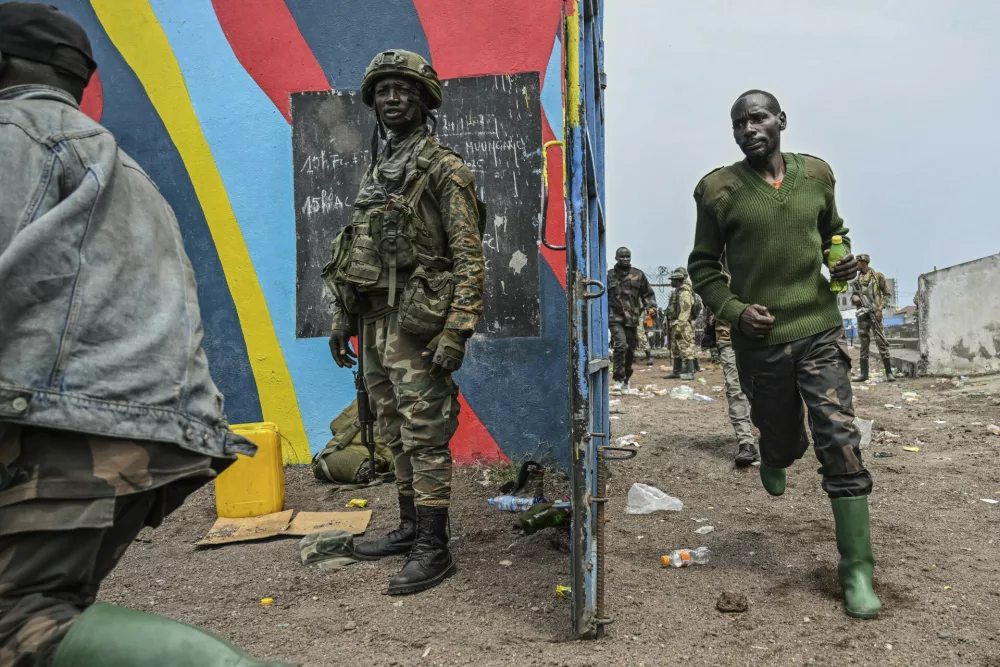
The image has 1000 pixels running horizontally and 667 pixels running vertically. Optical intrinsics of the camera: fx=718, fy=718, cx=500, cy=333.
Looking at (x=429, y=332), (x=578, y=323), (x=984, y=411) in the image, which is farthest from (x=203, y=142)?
(x=984, y=411)

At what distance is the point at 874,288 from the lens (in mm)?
10836

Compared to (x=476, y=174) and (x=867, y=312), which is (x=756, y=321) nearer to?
(x=476, y=174)

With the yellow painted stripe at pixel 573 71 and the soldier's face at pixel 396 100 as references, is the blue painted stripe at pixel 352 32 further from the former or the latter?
the yellow painted stripe at pixel 573 71

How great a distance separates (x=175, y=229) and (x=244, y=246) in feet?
12.0

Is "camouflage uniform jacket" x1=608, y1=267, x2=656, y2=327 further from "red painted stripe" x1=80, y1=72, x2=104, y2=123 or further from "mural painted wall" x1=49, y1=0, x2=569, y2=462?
"red painted stripe" x1=80, y1=72, x2=104, y2=123

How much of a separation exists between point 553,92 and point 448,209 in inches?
81.9

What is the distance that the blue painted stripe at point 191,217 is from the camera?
505cm

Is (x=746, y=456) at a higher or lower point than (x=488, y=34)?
lower

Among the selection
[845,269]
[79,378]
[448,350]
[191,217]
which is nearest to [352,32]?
[191,217]

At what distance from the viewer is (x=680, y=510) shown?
3.97 m

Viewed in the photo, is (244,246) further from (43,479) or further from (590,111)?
(43,479)

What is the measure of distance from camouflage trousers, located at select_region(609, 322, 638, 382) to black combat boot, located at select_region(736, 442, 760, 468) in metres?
5.09

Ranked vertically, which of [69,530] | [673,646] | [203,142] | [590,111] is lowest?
[673,646]

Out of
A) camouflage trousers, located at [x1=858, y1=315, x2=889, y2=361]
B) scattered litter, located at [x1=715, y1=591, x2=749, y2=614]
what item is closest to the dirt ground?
scattered litter, located at [x1=715, y1=591, x2=749, y2=614]
